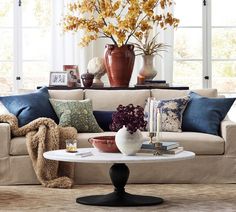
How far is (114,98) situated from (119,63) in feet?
1.23

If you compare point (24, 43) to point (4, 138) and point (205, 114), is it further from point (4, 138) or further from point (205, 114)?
point (205, 114)

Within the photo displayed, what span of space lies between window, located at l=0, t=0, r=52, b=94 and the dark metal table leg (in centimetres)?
325

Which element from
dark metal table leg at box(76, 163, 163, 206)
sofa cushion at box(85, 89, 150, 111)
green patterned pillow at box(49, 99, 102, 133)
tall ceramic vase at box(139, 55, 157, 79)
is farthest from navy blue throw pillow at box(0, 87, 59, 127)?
dark metal table leg at box(76, 163, 163, 206)

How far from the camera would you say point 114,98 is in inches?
260

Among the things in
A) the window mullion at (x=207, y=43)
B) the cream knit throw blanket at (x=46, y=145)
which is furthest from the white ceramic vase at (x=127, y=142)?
the window mullion at (x=207, y=43)

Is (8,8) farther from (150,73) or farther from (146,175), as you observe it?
(146,175)

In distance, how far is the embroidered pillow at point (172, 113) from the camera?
20.6 ft

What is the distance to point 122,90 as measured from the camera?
22.0 feet

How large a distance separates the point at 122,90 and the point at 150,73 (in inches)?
18.6

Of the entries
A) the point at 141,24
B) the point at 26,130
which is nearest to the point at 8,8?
the point at 141,24

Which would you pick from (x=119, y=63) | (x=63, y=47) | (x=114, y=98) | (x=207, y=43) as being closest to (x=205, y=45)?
(x=207, y=43)

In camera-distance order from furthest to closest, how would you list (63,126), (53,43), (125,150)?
(53,43), (63,126), (125,150)

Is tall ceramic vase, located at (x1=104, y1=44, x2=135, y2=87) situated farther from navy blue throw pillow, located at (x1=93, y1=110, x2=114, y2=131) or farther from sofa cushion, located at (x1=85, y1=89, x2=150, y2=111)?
navy blue throw pillow, located at (x1=93, y1=110, x2=114, y2=131)

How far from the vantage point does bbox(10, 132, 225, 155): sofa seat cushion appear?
5836 millimetres
